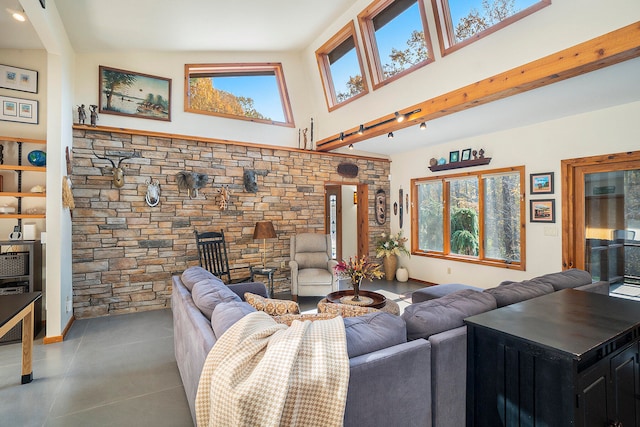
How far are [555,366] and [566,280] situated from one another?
5.09ft

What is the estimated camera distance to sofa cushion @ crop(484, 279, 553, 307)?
1967 millimetres

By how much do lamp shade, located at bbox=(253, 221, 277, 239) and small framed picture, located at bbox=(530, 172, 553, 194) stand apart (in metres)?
3.80

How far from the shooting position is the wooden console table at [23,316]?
73.5 inches

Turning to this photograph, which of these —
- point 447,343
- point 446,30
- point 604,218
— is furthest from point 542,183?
point 447,343

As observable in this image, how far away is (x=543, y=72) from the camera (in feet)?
8.86

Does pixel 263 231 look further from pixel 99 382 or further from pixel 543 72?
pixel 543 72

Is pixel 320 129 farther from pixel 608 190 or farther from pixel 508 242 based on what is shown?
pixel 608 190

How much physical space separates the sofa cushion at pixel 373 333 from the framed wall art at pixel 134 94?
4.17 metres

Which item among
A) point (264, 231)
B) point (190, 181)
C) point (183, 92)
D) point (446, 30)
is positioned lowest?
point (264, 231)

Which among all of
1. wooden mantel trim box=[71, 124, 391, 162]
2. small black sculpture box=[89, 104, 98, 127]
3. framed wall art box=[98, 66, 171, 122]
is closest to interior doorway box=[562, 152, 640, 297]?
wooden mantel trim box=[71, 124, 391, 162]

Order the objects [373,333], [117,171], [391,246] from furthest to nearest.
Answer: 1. [391,246]
2. [117,171]
3. [373,333]

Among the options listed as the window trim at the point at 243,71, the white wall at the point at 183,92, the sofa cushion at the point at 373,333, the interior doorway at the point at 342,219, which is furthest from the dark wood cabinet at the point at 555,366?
the interior doorway at the point at 342,219

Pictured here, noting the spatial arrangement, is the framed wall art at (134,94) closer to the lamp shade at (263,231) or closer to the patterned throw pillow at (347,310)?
the lamp shade at (263,231)

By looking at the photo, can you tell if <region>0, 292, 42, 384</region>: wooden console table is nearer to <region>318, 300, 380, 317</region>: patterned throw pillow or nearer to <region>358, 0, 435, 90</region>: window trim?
<region>318, 300, 380, 317</region>: patterned throw pillow
